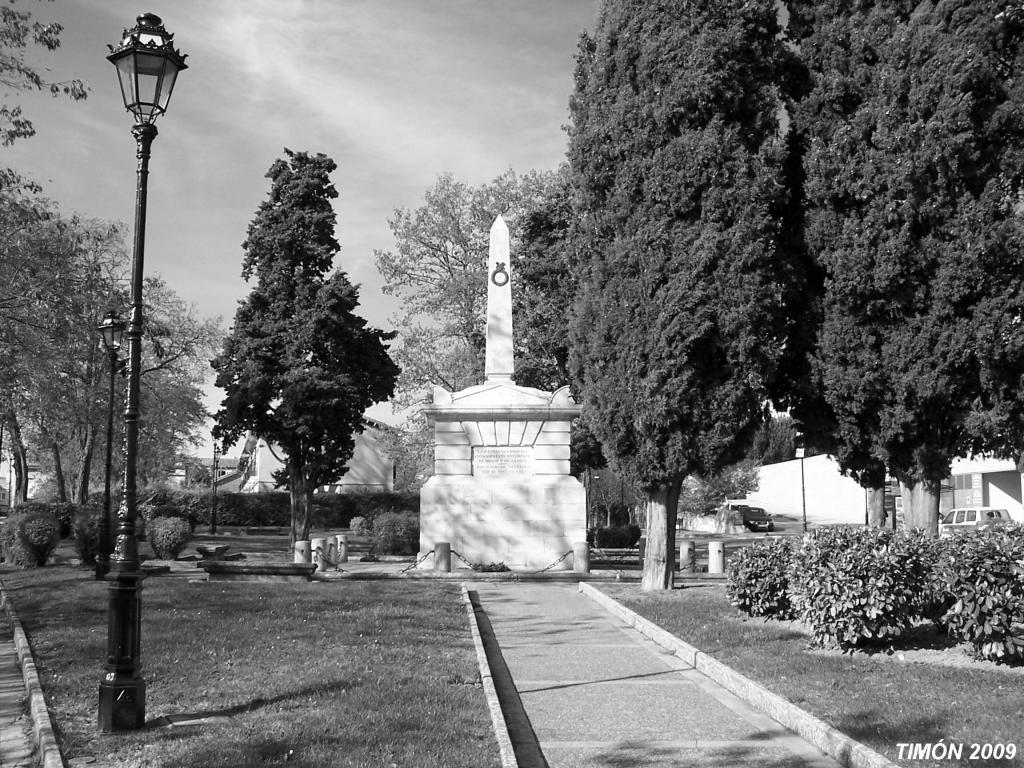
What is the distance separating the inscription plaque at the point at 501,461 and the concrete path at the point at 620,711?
28.3 ft

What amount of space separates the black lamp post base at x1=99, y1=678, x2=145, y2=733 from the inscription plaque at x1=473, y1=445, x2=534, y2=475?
46.0 feet

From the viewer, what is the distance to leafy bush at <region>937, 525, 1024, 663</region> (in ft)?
26.6

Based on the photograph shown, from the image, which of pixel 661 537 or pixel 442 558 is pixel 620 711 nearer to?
pixel 661 537

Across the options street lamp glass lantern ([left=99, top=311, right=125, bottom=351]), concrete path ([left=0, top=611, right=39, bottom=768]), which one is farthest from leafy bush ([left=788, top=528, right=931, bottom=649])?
street lamp glass lantern ([left=99, top=311, right=125, bottom=351])

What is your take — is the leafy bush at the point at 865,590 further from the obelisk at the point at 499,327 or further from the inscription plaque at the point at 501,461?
the obelisk at the point at 499,327

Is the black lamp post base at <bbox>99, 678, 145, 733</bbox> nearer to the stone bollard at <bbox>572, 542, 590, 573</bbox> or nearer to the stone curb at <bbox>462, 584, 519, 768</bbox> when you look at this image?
the stone curb at <bbox>462, 584, 519, 768</bbox>

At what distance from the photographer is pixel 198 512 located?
1801 inches

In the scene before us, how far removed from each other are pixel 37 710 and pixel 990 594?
8.08m

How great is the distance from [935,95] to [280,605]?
1258 centimetres

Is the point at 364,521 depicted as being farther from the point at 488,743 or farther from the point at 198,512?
the point at 488,743

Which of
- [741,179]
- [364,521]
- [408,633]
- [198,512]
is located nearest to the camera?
[408,633]

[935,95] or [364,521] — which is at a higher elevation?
[935,95]

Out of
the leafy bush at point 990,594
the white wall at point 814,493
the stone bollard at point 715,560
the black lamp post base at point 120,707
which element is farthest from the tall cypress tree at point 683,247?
the white wall at point 814,493

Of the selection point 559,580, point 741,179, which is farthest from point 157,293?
point 741,179
